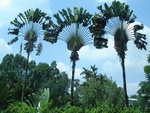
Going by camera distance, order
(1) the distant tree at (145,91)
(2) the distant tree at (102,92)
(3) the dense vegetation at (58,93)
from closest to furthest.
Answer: (3) the dense vegetation at (58,93), (1) the distant tree at (145,91), (2) the distant tree at (102,92)

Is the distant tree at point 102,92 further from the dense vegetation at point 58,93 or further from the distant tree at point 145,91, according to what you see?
the distant tree at point 145,91

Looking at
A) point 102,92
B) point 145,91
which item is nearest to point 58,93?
point 145,91

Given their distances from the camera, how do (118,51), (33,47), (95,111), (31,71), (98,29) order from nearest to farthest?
(95,111) < (118,51) < (98,29) < (33,47) < (31,71)

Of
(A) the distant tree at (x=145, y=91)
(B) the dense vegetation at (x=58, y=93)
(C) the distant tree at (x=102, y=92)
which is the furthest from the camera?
(C) the distant tree at (x=102, y=92)

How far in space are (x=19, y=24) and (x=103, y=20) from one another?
6.93 meters

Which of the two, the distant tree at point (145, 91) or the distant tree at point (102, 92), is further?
the distant tree at point (102, 92)

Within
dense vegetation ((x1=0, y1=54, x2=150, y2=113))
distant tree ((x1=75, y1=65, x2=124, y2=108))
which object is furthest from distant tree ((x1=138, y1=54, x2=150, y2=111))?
distant tree ((x1=75, y1=65, x2=124, y2=108))

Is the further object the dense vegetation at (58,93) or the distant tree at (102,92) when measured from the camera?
the distant tree at (102,92)

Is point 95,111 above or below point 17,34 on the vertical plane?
below

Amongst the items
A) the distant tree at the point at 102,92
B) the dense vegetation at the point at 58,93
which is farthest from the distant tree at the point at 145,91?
the distant tree at the point at 102,92

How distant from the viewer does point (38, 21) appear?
23.4 meters

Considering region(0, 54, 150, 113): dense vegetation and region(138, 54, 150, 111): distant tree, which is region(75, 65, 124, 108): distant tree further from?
region(138, 54, 150, 111): distant tree

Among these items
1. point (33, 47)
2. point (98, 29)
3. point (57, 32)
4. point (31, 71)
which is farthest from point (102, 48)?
point (31, 71)

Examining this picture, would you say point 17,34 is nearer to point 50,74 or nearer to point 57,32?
point 57,32
